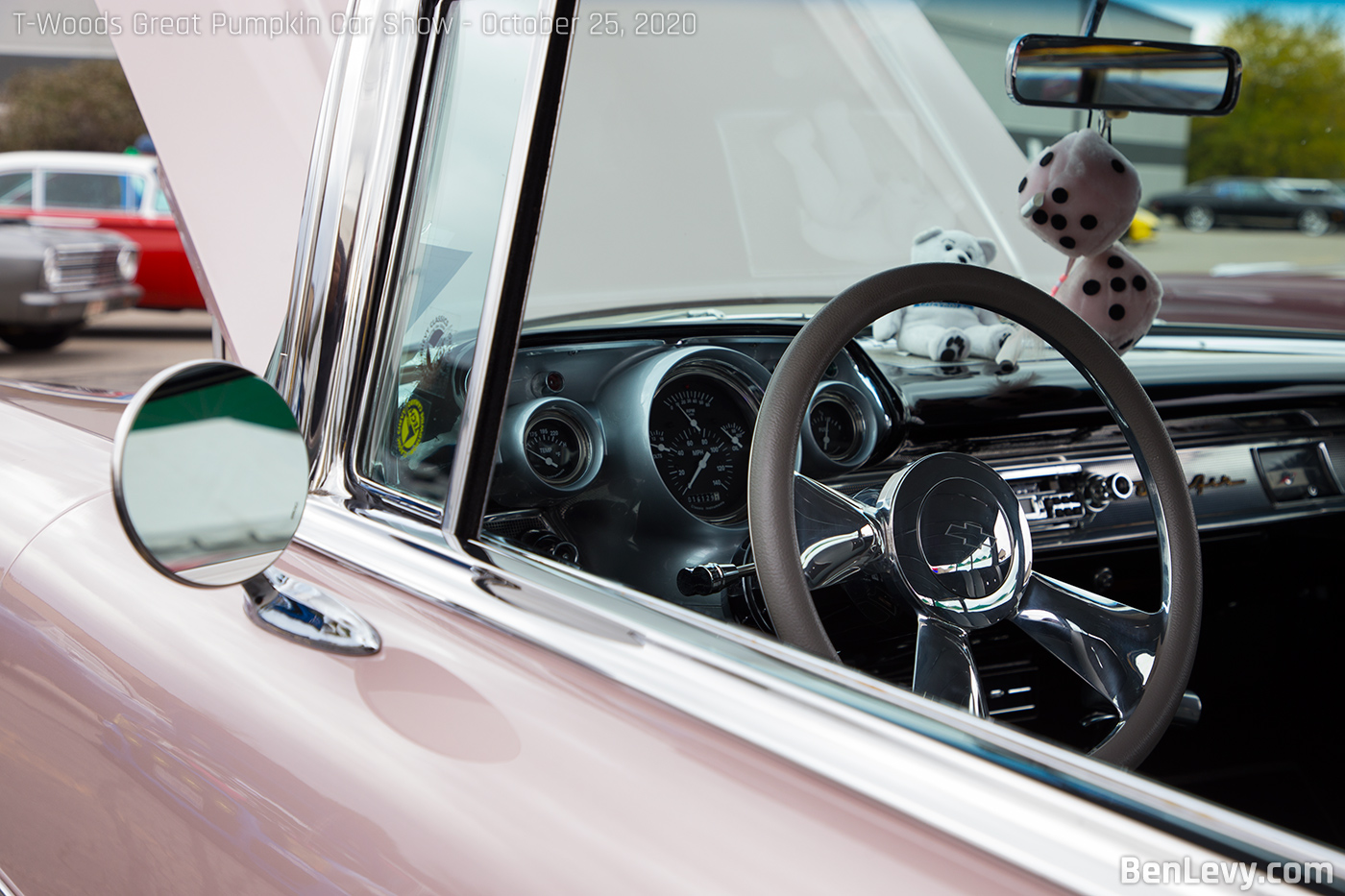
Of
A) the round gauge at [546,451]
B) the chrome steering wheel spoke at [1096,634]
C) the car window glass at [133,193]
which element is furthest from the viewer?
the car window glass at [133,193]

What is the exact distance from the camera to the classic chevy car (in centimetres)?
80

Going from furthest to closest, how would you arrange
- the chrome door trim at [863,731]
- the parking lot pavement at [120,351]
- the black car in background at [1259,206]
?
the black car in background at [1259,206] < the parking lot pavement at [120,351] < the chrome door trim at [863,731]

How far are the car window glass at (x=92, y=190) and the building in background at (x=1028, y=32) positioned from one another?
381 inches

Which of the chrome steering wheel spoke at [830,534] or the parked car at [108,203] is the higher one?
the chrome steering wheel spoke at [830,534]

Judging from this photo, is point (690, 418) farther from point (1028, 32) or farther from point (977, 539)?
point (1028, 32)

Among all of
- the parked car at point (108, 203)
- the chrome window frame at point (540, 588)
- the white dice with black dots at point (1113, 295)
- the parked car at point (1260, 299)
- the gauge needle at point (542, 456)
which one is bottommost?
the parked car at point (108, 203)

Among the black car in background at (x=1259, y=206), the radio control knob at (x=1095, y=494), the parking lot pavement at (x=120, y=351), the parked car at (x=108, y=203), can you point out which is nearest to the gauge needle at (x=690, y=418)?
the radio control knob at (x=1095, y=494)

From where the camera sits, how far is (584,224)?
102 inches

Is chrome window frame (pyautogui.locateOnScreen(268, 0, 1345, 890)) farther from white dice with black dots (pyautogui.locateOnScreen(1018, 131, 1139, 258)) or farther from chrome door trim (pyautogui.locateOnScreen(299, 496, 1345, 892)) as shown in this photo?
white dice with black dots (pyautogui.locateOnScreen(1018, 131, 1139, 258))

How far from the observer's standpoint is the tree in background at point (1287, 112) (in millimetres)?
27531

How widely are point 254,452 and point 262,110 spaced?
58 cm

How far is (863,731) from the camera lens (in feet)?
2.64

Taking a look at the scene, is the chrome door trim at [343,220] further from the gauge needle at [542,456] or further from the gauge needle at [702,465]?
the gauge needle at [702,465]

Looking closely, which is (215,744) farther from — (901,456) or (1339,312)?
(1339,312)
